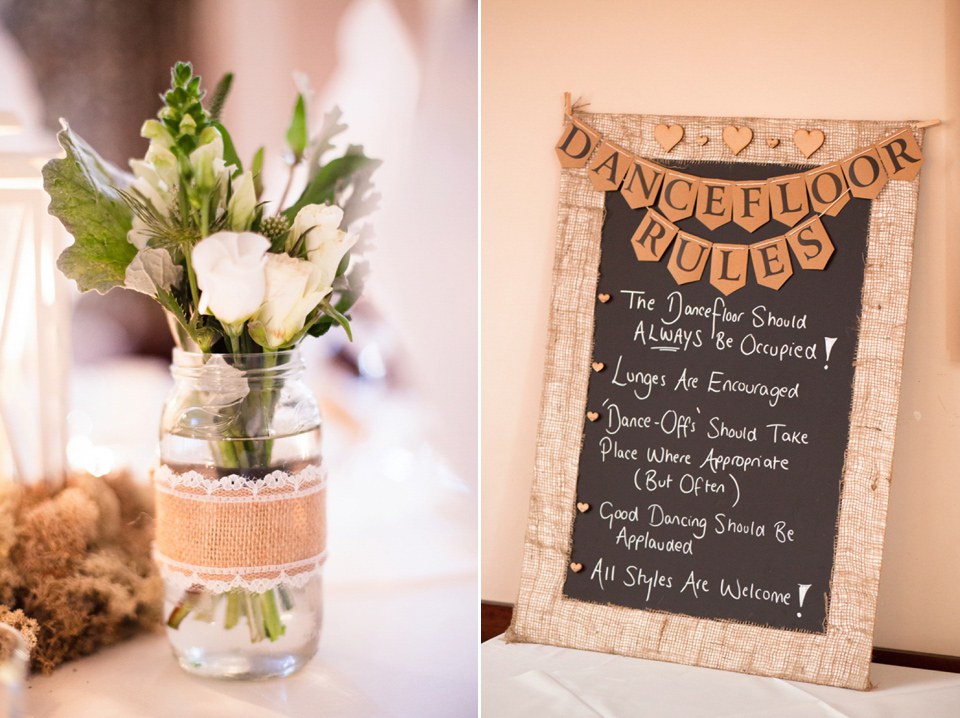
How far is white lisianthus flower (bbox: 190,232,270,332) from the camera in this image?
719 mm

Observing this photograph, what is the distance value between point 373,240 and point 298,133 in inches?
5.6

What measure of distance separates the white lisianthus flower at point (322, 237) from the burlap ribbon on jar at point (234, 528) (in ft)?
0.68

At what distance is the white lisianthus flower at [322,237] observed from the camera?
2.54ft

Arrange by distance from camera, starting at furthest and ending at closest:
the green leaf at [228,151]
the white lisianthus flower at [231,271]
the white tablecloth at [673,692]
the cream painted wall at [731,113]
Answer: the cream painted wall at [731,113] < the white tablecloth at [673,692] < the green leaf at [228,151] < the white lisianthus flower at [231,271]

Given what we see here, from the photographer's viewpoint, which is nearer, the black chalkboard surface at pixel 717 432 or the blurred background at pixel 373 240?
the blurred background at pixel 373 240

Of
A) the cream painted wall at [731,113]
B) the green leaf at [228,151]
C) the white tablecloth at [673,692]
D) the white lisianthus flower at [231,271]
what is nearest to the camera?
the white lisianthus flower at [231,271]

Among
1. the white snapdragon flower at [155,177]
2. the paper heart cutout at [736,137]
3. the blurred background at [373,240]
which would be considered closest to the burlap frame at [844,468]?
the paper heart cutout at [736,137]

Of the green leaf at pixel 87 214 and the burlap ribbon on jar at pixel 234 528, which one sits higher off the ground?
the green leaf at pixel 87 214

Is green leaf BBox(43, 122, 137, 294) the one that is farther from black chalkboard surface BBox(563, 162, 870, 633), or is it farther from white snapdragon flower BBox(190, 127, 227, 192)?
black chalkboard surface BBox(563, 162, 870, 633)

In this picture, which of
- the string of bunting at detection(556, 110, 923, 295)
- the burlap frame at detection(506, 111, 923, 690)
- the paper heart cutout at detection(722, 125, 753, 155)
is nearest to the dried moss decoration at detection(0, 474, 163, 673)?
the burlap frame at detection(506, 111, 923, 690)

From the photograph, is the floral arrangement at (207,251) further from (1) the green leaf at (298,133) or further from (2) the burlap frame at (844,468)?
(2) the burlap frame at (844,468)

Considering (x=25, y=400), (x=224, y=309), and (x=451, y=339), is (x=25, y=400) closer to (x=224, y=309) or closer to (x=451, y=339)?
(x=224, y=309)

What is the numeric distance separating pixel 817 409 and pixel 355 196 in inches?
33.9

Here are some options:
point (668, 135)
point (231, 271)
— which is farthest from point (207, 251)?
point (668, 135)
